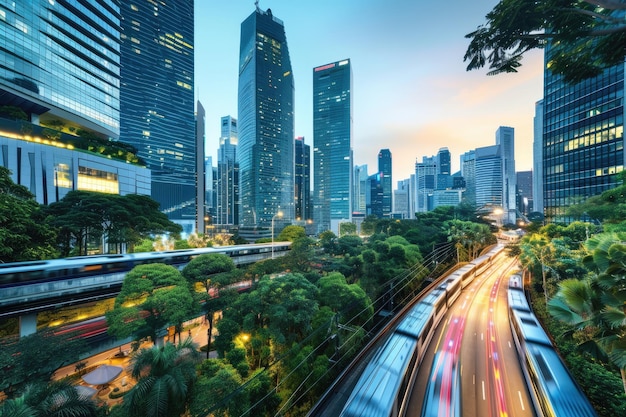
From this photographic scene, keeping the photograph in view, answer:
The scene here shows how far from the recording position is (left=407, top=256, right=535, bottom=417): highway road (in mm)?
10281

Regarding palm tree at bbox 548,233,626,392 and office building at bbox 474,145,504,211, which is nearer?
palm tree at bbox 548,233,626,392

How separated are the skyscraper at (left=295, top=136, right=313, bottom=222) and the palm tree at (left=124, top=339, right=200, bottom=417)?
128 m

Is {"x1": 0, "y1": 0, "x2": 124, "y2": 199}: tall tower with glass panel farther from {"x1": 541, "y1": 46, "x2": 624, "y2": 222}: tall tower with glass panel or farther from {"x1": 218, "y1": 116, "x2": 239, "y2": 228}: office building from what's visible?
{"x1": 218, "y1": 116, "x2": 239, "y2": 228}: office building

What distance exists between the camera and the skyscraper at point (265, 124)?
9525 centimetres

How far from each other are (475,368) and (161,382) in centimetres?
1608

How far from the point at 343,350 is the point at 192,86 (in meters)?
109

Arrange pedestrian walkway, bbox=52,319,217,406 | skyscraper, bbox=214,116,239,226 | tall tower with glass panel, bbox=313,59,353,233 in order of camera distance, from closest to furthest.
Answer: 1. pedestrian walkway, bbox=52,319,217,406
2. tall tower with glass panel, bbox=313,59,353,233
3. skyscraper, bbox=214,116,239,226

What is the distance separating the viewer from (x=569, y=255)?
16.8 m

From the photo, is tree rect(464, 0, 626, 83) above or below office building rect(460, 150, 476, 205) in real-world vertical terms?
below

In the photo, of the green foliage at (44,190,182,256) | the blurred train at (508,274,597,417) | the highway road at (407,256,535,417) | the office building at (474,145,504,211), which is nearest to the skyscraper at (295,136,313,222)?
the office building at (474,145,504,211)

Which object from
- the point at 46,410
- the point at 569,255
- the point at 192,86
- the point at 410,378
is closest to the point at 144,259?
the point at 46,410

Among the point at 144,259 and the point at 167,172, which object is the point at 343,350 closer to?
the point at 144,259

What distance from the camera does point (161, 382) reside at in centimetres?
662

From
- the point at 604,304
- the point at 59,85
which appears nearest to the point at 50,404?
the point at 604,304
